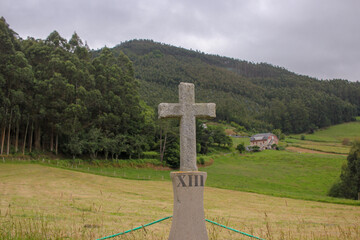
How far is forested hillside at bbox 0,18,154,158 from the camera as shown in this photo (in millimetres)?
37656

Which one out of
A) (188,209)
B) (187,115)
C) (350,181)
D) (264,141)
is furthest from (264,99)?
(188,209)

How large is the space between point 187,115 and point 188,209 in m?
2.16

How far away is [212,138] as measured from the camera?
78.8 meters

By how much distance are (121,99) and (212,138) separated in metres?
34.3

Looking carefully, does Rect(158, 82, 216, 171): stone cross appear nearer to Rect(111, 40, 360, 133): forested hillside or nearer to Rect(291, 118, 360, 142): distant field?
Rect(111, 40, 360, 133): forested hillside

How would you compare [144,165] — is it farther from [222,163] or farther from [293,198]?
[293,198]

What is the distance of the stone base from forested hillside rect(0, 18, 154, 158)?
114ft

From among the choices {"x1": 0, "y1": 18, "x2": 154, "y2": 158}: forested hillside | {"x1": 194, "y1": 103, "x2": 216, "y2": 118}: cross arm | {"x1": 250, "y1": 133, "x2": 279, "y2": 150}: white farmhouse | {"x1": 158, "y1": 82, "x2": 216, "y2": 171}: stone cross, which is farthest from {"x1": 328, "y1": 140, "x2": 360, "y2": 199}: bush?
{"x1": 250, "y1": 133, "x2": 279, "y2": 150}: white farmhouse

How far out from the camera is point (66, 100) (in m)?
43.2

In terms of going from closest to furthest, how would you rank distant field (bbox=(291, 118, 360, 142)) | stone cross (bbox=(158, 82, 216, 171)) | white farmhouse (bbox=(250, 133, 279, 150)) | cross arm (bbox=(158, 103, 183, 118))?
stone cross (bbox=(158, 82, 216, 171)) < cross arm (bbox=(158, 103, 183, 118)) < white farmhouse (bbox=(250, 133, 279, 150)) < distant field (bbox=(291, 118, 360, 142))

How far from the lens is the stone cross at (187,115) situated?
6883mm

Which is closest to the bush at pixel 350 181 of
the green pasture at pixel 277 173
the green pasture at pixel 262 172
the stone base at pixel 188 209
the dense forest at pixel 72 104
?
the green pasture at pixel 277 173

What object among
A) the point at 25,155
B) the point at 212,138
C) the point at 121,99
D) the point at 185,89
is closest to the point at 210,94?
the point at 212,138

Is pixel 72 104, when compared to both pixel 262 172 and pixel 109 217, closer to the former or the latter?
pixel 109 217
